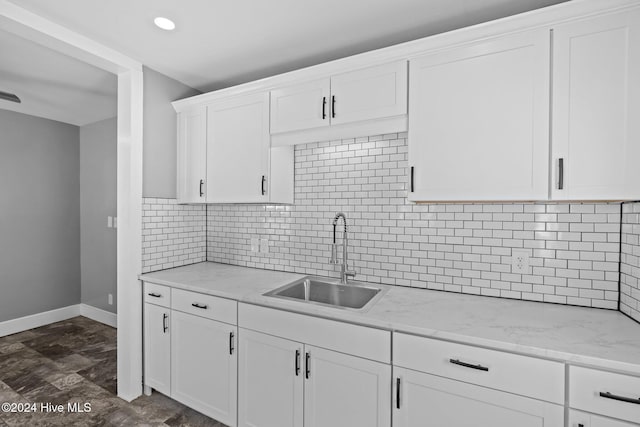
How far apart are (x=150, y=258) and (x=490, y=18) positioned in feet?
9.26

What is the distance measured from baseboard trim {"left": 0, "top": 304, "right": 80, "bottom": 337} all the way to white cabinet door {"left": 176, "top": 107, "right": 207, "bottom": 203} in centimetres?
280

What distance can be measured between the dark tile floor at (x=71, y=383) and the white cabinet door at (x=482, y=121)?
7.09 feet

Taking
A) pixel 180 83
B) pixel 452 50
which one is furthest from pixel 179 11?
pixel 452 50

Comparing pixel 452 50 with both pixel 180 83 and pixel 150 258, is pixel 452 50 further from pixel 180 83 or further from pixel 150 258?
pixel 150 258

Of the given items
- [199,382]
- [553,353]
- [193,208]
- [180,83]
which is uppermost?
[180,83]

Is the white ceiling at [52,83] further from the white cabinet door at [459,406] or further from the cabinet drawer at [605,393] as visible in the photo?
the cabinet drawer at [605,393]

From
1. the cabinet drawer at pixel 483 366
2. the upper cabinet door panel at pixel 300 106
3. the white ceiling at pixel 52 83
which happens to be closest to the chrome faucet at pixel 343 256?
the upper cabinet door panel at pixel 300 106

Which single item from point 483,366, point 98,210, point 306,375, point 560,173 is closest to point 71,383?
point 98,210

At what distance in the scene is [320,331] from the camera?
1.68 m

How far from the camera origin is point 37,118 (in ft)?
12.5

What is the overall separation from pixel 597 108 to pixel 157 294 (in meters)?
2.78

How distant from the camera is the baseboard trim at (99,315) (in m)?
3.87

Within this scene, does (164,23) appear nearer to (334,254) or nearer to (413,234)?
(334,254)

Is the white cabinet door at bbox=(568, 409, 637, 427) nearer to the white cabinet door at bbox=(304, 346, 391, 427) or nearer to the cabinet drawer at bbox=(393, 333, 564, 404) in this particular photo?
the cabinet drawer at bbox=(393, 333, 564, 404)
